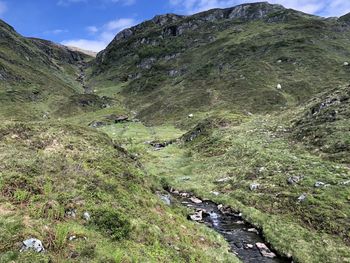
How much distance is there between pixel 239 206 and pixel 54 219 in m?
21.0

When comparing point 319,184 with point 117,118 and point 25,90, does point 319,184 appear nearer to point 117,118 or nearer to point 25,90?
point 117,118

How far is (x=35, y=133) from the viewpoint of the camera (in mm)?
35938

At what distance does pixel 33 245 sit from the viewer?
16578mm

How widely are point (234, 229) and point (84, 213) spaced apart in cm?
1534

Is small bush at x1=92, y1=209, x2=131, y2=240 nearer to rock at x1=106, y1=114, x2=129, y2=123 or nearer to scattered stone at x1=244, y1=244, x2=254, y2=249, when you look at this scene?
scattered stone at x1=244, y1=244, x2=254, y2=249

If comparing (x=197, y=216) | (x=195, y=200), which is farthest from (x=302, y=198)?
(x=195, y=200)

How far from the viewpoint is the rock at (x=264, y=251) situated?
25414mm

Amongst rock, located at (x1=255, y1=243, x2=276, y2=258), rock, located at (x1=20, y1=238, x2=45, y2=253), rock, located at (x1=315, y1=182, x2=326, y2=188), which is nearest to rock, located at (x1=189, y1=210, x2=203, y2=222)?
rock, located at (x1=255, y1=243, x2=276, y2=258)

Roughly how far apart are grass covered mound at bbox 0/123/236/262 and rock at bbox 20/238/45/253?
0.98 feet

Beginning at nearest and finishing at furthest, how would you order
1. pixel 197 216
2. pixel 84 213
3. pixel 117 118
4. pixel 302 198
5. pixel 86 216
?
pixel 86 216 < pixel 84 213 < pixel 302 198 < pixel 197 216 < pixel 117 118

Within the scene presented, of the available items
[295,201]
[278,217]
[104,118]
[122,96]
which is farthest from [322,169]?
[122,96]

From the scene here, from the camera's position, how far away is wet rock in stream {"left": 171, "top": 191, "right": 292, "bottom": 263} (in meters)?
25.3

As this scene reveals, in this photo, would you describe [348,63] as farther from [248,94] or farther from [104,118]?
[104,118]

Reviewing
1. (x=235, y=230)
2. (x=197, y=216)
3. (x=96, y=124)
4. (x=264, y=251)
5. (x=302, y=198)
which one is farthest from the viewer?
(x=96, y=124)
